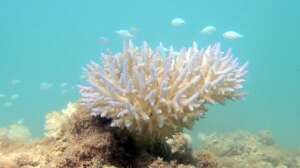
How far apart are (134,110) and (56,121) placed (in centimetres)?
109

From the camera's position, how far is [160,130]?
392 cm

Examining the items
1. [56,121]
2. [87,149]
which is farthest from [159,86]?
[56,121]

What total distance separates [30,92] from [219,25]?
353ft

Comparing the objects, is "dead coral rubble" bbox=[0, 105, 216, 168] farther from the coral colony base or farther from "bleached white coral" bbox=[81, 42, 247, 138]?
"bleached white coral" bbox=[81, 42, 247, 138]

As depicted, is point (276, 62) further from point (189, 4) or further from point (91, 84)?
point (91, 84)

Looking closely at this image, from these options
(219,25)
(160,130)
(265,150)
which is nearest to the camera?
(160,130)

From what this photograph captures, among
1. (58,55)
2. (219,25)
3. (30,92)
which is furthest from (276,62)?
(30,92)

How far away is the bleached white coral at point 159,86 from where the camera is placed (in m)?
3.69

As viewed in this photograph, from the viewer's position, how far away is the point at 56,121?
4.34 meters

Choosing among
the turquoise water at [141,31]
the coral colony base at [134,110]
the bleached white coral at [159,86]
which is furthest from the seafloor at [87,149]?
the turquoise water at [141,31]

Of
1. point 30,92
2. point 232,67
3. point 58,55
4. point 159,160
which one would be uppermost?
point 58,55

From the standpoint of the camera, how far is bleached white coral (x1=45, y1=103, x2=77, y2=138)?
426 cm

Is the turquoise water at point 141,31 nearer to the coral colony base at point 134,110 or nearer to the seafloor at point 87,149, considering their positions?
the seafloor at point 87,149

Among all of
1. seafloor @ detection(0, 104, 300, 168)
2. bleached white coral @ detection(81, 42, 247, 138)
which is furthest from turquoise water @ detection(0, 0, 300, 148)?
bleached white coral @ detection(81, 42, 247, 138)
